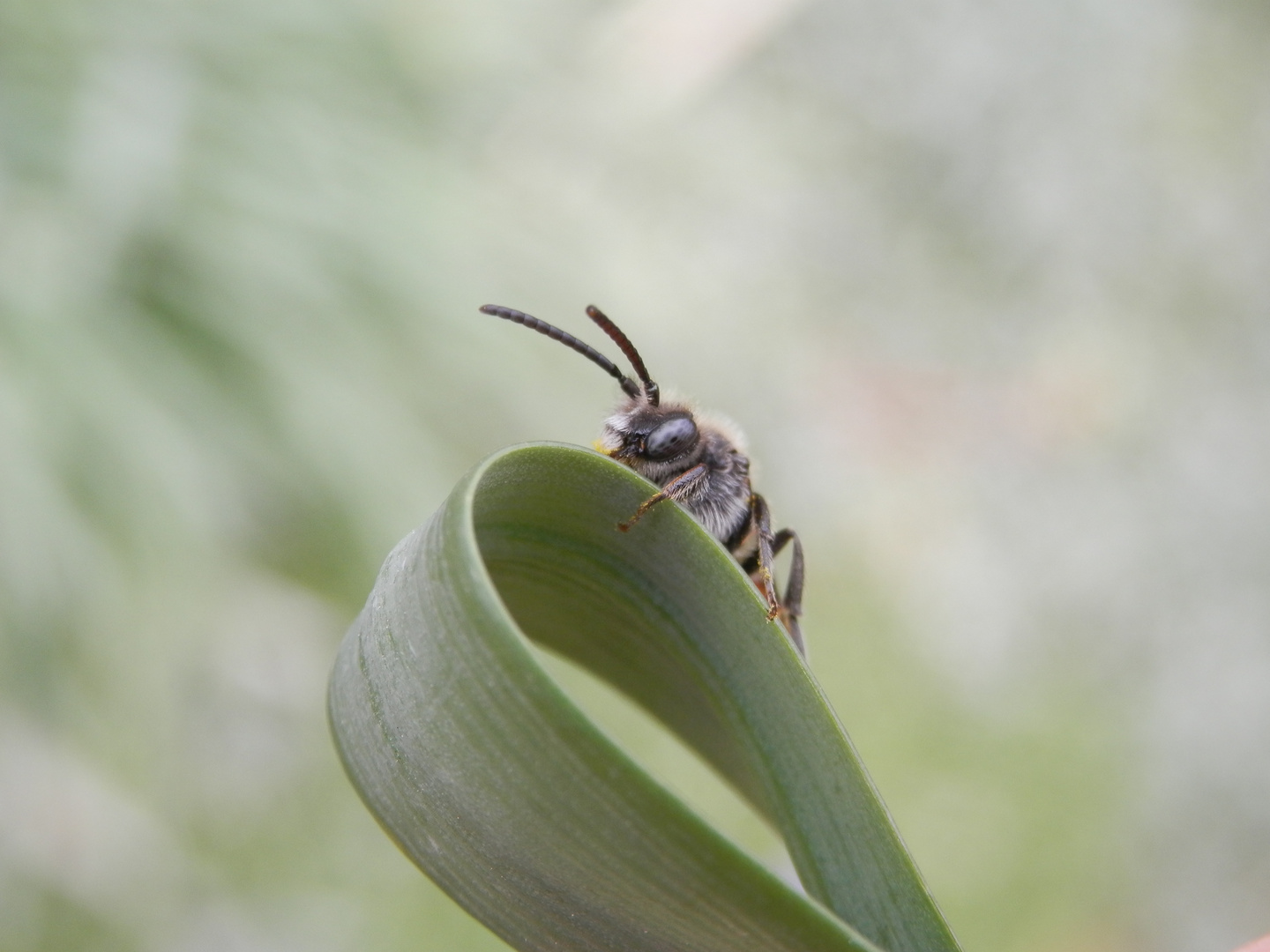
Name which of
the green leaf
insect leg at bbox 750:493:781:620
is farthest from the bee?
the green leaf

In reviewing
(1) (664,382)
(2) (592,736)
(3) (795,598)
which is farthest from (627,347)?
(1) (664,382)

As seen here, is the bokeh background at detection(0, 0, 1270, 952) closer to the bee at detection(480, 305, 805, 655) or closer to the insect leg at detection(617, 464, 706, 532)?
the bee at detection(480, 305, 805, 655)

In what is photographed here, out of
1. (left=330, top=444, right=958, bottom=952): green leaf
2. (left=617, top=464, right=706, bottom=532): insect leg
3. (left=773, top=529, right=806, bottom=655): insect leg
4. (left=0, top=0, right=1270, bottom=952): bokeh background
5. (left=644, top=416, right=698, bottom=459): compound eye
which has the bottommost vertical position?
(left=330, top=444, right=958, bottom=952): green leaf

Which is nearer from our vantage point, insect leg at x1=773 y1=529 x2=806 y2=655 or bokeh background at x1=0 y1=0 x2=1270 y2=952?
insect leg at x1=773 y1=529 x2=806 y2=655

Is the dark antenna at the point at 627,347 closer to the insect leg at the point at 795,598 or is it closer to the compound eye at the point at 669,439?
the compound eye at the point at 669,439

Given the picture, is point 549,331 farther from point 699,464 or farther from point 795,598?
point 795,598

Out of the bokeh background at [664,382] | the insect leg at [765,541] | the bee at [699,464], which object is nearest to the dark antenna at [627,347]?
the bee at [699,464]

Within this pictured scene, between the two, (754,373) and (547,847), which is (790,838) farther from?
(754,373)
